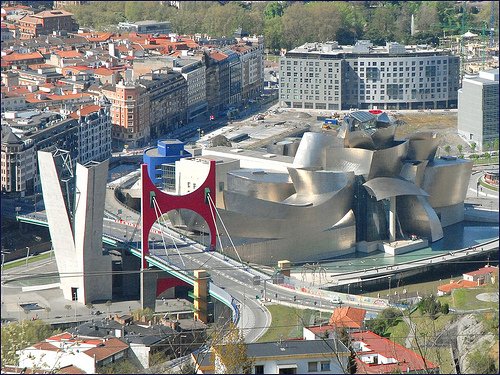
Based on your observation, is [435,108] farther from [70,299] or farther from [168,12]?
[70,299]

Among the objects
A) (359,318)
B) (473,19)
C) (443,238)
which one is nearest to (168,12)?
(473,19)

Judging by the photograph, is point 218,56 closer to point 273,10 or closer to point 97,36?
point 97,36

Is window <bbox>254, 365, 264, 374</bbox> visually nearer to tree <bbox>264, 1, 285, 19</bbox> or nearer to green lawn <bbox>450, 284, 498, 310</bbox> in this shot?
green lawn <bbox>450, 284, 498, 310</bbox>

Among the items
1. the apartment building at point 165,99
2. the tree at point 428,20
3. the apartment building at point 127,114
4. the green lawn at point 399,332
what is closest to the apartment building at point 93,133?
the apartment building at point 127,114

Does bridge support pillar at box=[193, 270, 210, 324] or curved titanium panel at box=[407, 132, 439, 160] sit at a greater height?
curved titanium panel at box=[407, 132, 439, 160]

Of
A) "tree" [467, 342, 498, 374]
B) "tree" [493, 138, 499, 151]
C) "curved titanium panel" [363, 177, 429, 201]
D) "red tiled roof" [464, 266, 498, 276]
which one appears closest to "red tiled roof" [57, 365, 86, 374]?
"tree" [467, 342, 498, 374]

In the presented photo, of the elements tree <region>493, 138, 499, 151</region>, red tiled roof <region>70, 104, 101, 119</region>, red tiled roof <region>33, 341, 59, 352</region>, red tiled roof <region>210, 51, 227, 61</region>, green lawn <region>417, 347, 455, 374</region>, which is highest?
red tiled roof <region>210, 51, 227, 61</region>

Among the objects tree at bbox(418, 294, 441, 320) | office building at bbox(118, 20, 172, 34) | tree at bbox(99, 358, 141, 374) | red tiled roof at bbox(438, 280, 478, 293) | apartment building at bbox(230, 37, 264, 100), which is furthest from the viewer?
office building at bbox(118, 20, 172, 34)

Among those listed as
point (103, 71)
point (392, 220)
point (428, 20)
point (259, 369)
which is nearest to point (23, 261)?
point (392, 220)
